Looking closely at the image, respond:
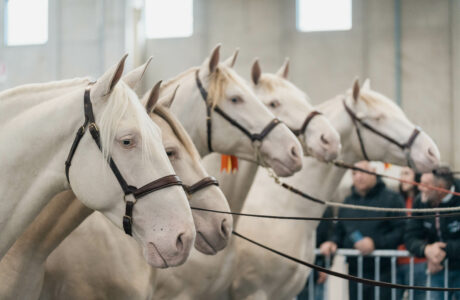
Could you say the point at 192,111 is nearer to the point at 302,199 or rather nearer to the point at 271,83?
the point at 271,83

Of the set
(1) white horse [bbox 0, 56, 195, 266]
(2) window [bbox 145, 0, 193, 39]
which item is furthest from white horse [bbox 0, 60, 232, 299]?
(2) window [bbox 145, 0, 193, 39]

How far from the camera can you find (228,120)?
12.4 feet

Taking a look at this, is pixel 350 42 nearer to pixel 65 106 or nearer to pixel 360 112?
pixel 360 112

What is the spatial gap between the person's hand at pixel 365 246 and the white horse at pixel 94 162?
3659 millimetres

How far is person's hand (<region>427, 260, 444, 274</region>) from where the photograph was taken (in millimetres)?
5535

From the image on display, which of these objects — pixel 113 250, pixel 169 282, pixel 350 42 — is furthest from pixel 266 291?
pixel 350 42

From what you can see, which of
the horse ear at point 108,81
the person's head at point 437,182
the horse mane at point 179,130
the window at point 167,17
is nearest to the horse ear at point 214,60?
the horse mane at point 179,130

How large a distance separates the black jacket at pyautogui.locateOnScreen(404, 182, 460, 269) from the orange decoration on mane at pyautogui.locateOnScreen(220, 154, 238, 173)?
2.21 meters

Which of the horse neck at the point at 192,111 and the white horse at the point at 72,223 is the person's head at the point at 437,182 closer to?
the horse neck at the point at 192,111

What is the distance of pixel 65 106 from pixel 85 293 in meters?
0.94

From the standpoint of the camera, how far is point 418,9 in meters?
11.0

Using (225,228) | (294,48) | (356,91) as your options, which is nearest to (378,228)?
(356,91)

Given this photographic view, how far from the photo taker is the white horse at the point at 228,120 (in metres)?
3.78

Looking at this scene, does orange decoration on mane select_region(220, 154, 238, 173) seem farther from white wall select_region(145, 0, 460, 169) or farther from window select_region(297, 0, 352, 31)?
window select_region(297, 0, 352, 31)
